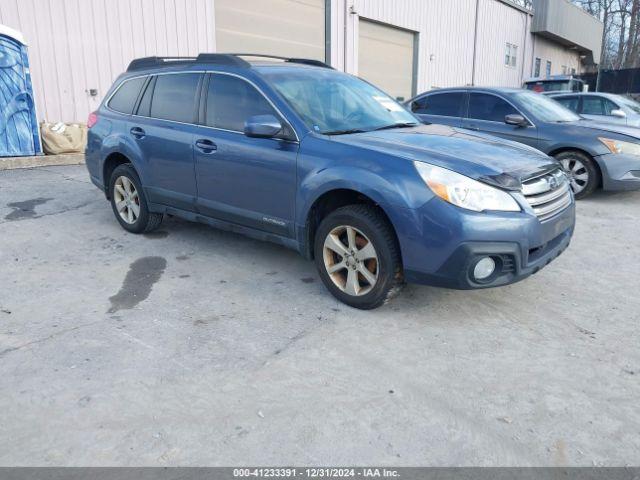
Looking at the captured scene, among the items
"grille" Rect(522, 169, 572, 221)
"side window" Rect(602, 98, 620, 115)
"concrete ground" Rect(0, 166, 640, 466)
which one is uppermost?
"side window" Rect(602, 98, 620, 115)

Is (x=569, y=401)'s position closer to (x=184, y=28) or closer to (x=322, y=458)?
(x=322, y=458)

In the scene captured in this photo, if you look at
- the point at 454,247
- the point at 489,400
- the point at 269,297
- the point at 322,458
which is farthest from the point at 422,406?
the point at 269,297

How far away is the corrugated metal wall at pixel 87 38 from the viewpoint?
9.55m

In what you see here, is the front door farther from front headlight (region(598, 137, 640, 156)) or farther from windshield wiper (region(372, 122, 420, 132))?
front headlight (region(598, 137, 640, 156))

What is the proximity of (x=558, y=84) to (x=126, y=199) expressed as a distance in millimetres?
16429

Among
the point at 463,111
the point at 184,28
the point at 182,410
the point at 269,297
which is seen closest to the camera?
the point at 182,410

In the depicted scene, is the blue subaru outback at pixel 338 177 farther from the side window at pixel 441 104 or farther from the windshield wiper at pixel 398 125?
the side window at pixel 441 104

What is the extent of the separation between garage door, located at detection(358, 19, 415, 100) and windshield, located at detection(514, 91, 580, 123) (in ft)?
28.1

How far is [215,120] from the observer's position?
4.53 metres

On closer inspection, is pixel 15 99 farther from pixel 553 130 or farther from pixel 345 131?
pixel 553 130

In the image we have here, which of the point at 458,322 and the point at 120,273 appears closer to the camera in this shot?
the point at 458,322

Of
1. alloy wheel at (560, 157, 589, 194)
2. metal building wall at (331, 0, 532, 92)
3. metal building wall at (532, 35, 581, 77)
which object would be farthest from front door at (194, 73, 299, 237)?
metal building wall at (532, 35, 581, 77)

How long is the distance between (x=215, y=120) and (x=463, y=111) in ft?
16.5

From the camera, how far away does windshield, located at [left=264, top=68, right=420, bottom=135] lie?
4137 mm
